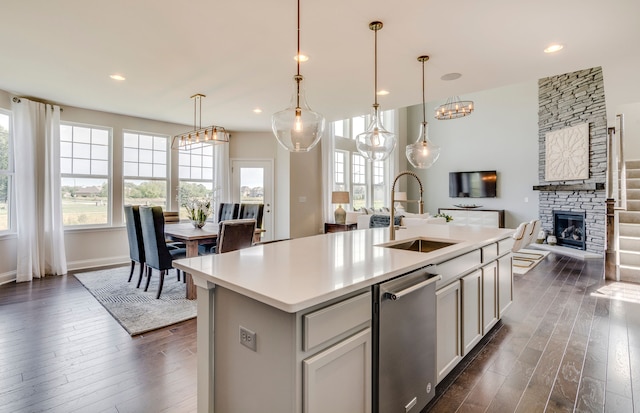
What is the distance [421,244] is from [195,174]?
17.1 feet

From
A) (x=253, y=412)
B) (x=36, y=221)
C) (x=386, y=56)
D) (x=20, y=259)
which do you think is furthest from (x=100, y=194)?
(x=253, y=412)

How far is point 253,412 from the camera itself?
1271 millimetres

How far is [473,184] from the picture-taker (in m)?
8.98

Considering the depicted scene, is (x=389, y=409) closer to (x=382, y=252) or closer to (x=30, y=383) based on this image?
(x=382, y=252)

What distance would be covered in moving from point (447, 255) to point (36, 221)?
18.2 feet

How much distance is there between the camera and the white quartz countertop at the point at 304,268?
3.80 feet

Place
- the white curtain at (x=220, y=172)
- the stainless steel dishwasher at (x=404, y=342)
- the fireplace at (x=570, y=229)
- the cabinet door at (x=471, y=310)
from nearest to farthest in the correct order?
1. the stainless steel dishwasher at (x=404, y=342)
2. the cabinet door at (x=471, y=310)
3. the fireplace at (x=570, y=229)
4. the white curtain at (x=220, y=172)

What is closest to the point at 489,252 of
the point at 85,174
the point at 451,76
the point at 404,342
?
the point at 404,342

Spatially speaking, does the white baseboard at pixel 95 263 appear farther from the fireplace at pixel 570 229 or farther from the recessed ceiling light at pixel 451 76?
the fireplace at pixel 570 229

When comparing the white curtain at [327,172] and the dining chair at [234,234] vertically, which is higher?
the white curtain at [327,172]

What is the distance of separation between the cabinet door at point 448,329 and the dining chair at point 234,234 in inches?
91.8

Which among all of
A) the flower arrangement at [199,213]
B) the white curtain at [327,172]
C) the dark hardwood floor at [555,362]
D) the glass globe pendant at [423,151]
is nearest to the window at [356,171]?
the white curtain at [327,172]

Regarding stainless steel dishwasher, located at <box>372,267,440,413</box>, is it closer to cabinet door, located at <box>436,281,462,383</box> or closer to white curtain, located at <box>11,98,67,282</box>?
cabinet door, located at <box>436,281,462,383</box>

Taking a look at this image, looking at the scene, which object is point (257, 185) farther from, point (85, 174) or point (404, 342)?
point (404, 342)
